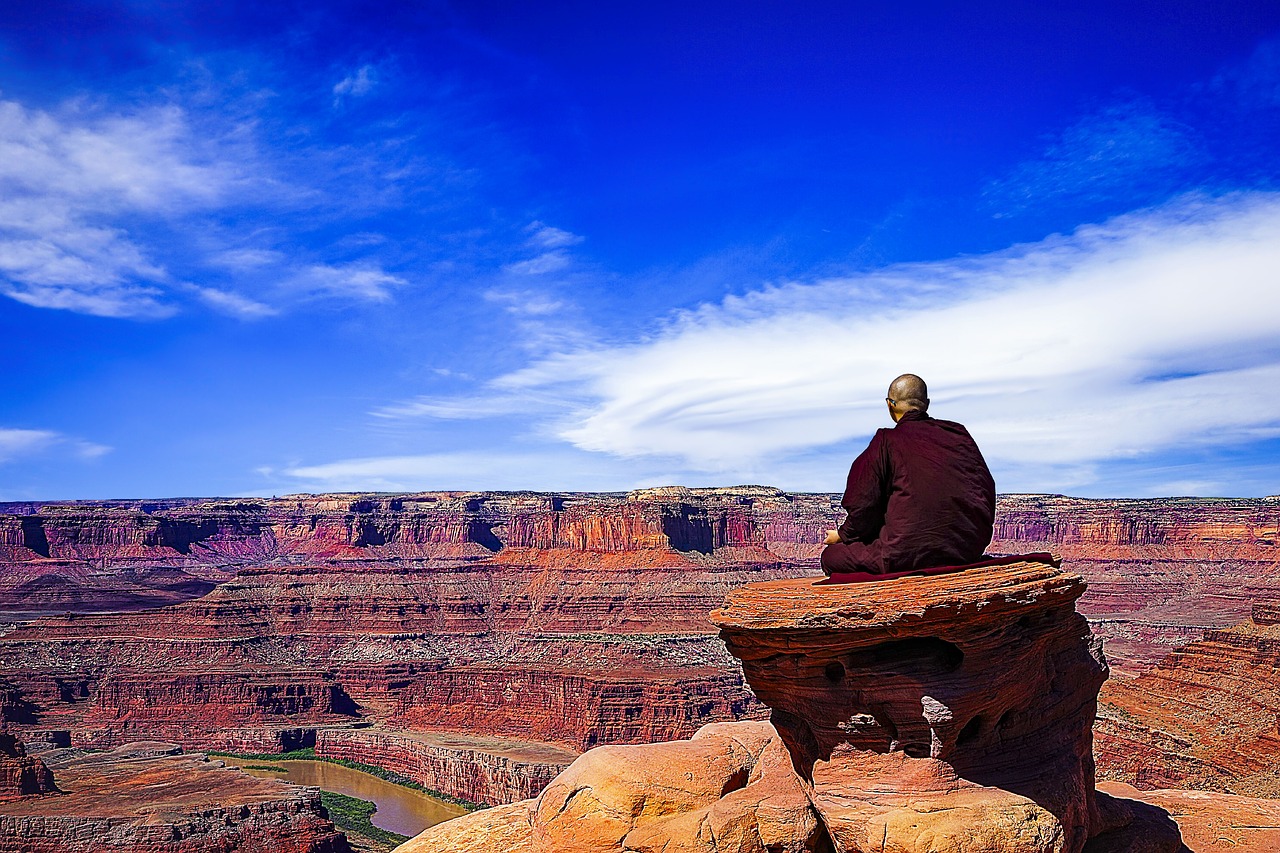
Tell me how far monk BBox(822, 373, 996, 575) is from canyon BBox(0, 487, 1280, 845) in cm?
2865

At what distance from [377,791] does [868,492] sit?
64.6 meters

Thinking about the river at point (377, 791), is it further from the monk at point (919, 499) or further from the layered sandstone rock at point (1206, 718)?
the monk at point (919, 499)

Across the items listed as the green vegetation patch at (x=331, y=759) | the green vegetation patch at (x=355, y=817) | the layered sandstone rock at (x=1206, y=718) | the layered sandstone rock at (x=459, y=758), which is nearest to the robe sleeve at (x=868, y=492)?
the layered sandstone rock at (x=1206, y=718)

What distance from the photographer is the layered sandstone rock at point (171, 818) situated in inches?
1484

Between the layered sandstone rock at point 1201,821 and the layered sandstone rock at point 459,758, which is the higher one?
the layered sandstone rock at point 1201,821

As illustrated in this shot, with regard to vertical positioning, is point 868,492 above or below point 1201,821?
above

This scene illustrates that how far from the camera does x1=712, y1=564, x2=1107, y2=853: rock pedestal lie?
27.4ft

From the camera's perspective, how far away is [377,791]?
2569 inches

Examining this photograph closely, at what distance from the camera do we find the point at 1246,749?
36.0 metres

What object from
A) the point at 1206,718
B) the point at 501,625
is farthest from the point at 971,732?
the point at 501,625

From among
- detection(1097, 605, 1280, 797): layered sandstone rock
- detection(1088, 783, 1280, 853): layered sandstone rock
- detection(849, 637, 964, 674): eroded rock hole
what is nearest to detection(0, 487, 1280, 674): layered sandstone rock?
detection(1097, 605, 1280, 797): layered sandstone rock

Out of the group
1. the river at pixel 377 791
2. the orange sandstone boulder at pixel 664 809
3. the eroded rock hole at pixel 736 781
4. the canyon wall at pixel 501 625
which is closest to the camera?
the orange sandstone boulder at pixel 664 809

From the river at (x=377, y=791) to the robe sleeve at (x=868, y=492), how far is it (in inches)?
1910

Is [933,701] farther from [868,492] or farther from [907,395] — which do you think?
[907,395]
